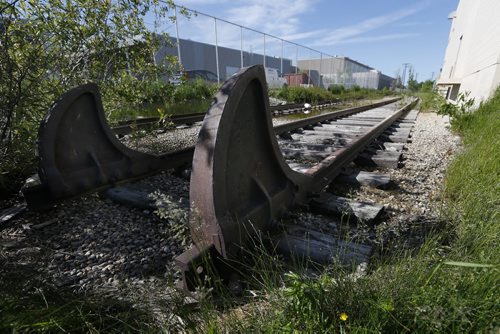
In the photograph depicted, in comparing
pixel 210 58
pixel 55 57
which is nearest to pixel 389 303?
pixel 55 57

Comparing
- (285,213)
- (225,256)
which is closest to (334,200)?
(285,213)

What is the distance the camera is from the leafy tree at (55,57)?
2645 mm

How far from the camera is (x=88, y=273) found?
164 cm

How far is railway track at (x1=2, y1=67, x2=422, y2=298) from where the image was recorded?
1.46m

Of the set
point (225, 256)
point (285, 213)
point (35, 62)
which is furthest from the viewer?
point (35, 62)

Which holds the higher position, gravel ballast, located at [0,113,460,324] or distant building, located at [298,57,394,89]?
distant building, located at [298,57,394,89]

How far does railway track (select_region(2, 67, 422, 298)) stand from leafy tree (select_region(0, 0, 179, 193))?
0.61m

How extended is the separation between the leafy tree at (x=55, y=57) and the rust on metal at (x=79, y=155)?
1.81 feet

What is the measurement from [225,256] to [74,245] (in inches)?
47.2

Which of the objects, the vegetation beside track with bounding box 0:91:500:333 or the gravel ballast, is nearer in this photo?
the vegetation beside track with bounding box 0:91:500:333

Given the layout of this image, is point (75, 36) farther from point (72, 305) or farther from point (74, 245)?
point (72, 305)

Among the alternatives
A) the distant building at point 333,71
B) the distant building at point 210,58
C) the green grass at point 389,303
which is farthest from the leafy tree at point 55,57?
the distant building at point 333,71

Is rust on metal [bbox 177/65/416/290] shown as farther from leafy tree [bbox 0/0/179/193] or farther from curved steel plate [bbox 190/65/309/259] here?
leafy tree [bbox 0/0/179/193]

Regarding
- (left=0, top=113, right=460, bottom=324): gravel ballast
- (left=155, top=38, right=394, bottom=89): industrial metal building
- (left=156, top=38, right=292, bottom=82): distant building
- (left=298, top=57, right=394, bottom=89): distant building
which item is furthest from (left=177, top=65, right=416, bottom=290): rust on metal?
(left=298, top=57, right=394, bottom=89): distant building
